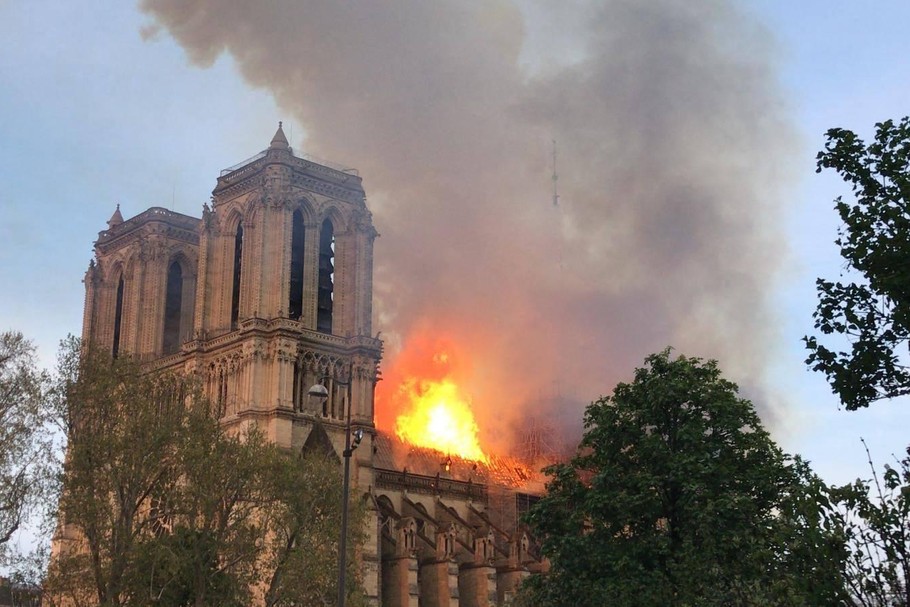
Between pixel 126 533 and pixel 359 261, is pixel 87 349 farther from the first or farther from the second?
pixel 359 261

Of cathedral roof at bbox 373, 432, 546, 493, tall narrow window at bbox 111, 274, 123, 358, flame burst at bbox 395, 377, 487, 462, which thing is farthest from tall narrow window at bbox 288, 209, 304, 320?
tall narrow window at bbox 111, 274, 123, 358

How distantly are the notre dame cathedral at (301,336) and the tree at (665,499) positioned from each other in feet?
98.7

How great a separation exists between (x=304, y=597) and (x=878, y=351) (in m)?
32.0

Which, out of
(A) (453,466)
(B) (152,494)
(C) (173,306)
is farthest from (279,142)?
(B) (152,494)

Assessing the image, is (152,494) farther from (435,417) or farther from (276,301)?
(435,417)

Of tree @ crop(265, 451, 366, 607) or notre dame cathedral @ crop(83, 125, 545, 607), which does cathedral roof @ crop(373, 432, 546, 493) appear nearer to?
notre dame cathedral @ crop(83, 125, 545, 607)

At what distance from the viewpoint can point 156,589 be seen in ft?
149

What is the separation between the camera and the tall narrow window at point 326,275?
84.3 metres

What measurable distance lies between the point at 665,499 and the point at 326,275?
47.5 m

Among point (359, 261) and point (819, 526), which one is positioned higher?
point (359, 261)

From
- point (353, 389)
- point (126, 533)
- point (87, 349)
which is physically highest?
point (353, 389)

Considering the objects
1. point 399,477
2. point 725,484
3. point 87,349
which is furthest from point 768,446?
point 399,477

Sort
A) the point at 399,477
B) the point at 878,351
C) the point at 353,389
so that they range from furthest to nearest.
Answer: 1. the point at 399,477
2. the point at 353,389
3. the point at 878,351

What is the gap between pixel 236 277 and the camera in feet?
281
